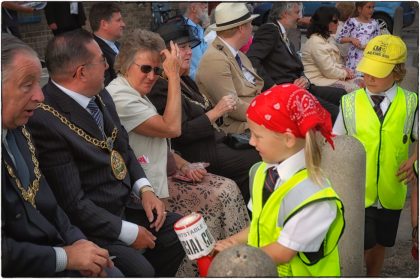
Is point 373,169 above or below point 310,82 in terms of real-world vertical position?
above

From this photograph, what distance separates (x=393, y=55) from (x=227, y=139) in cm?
152

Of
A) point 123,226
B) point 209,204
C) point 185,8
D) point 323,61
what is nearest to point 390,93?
point 209,204

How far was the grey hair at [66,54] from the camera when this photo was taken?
3455 mm

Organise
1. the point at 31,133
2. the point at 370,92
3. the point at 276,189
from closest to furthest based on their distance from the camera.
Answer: the point at 276,189, the point at 31,133, the point at 370,92

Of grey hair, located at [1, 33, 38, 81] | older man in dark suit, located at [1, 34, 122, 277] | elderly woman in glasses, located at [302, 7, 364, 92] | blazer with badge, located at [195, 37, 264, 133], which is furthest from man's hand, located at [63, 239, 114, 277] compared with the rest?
elderly woman in glasses, located at [302, 7, 364, 92]

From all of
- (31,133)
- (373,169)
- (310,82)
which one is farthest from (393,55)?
(310,82)

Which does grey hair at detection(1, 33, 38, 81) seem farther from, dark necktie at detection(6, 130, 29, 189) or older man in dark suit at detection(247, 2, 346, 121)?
older man in dark suit at detection(247, 2, 346, 121)

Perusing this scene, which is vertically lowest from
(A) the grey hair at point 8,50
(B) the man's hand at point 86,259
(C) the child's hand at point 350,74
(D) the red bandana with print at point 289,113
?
(C) the child's hand at point 350,74

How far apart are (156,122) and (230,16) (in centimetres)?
210

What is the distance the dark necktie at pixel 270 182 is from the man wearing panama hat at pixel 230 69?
2.65m

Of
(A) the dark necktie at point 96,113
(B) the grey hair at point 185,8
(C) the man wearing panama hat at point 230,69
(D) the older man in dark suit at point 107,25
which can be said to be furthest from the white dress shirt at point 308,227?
(B) the grey hair at point 185,8

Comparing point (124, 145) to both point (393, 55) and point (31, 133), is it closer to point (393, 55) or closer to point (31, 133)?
point (31, 133)

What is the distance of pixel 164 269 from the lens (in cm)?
389

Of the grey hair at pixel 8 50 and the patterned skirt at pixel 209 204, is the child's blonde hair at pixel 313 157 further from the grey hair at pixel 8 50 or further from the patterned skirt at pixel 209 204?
the patterned skirt at pixel 209 204
